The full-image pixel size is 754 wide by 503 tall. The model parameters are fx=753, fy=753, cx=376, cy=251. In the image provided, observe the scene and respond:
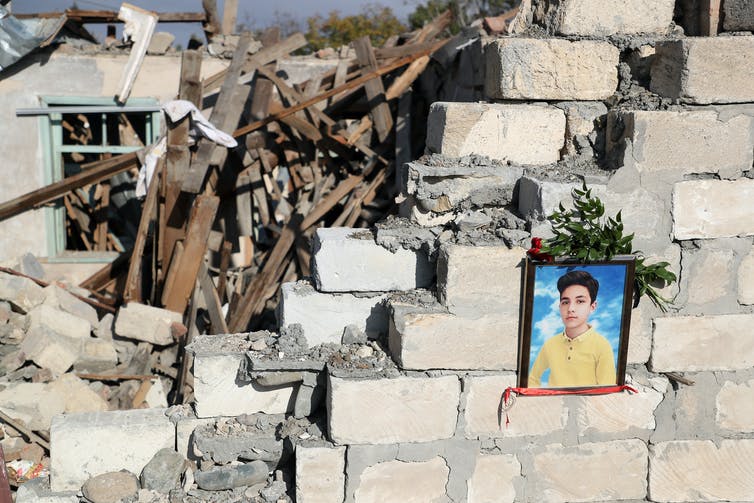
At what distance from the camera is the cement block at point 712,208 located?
350 centimetres

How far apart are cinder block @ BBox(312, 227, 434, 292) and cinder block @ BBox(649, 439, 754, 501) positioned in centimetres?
147

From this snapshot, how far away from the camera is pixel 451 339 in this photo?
3.45 m

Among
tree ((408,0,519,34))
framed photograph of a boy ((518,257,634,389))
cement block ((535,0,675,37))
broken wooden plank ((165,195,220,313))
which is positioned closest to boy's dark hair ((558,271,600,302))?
framed photograph of a boy ((518,257,634,389))

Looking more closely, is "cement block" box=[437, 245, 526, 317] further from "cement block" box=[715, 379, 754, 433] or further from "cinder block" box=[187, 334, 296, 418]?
"cement block" box=[715, 379, 754, 433]

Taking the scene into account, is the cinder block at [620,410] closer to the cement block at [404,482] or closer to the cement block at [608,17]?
the cement block at [404,482]

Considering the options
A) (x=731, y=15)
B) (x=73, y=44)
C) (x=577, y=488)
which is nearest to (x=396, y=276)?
(x=577, y=488)

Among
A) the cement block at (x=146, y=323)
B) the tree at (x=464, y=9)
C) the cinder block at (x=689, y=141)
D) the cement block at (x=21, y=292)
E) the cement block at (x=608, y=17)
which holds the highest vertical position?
the tree at (x=464, y=9)

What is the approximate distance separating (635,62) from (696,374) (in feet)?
5.18

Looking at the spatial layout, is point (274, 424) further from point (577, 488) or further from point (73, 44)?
point (73, 44)

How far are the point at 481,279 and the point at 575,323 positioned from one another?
0.49 metres

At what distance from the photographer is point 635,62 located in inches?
149

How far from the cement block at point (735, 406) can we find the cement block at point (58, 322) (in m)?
5.47

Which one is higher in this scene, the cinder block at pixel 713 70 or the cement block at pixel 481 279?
the cinder block at pixel 713 70

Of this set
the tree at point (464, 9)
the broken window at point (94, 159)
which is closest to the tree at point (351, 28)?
the tree at point (464, 9)
